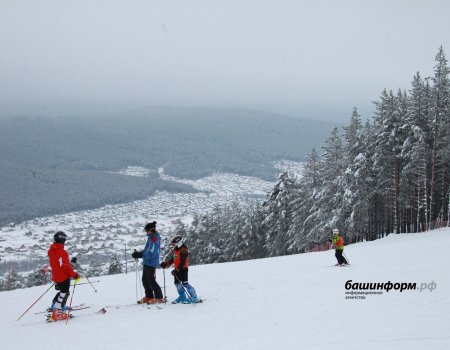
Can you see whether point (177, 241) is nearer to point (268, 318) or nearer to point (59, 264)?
point (59, 264)

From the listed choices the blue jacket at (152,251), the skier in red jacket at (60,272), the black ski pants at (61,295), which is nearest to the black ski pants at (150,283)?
the blue jacket at (152,251)

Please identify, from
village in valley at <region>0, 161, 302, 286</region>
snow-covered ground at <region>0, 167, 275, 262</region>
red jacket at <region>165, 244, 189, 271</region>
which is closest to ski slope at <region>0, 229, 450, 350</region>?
red jacket at <region>165, 244, 189, 271</region>

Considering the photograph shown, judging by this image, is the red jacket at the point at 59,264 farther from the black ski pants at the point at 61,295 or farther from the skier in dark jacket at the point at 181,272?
the skier in dark jacket at the point at 181,272

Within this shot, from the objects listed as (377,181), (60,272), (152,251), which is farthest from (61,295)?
(377,181)

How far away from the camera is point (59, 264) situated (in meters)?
10.3

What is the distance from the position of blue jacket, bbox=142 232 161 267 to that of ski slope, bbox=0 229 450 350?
1.13 m

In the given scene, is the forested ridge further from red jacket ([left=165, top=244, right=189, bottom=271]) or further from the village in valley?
red jacket ([left=165, top=244, right=189, bottom=271])

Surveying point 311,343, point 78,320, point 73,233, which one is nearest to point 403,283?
point 311,343

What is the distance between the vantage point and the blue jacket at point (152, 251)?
11.1 m

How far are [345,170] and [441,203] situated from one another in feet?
29.2

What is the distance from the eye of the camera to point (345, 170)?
36.2 meters

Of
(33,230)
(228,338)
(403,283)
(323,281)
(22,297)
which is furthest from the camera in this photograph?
(33,230)

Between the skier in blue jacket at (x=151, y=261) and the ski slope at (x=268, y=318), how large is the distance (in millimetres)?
442

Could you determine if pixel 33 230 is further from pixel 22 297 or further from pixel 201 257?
pixel 22 297
